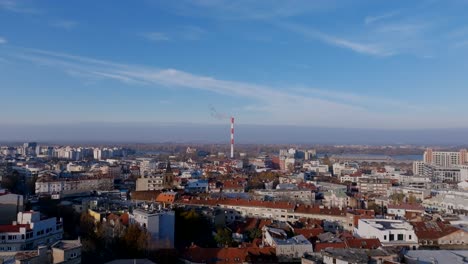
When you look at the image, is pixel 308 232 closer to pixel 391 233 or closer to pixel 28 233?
pixel 391 233

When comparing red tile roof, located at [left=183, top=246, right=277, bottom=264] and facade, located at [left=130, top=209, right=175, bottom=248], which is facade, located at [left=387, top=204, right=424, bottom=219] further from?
facade, located at [left=130, top=209, right=175, bottom=248]

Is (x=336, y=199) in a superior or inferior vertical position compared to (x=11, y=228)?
inferior

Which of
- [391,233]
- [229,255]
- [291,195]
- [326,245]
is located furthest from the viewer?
[291,195]

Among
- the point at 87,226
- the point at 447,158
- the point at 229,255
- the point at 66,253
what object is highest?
the point at 447,158

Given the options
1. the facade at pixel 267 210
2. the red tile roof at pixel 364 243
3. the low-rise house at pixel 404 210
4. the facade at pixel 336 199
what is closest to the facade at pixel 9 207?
the facade at pixel 267 210

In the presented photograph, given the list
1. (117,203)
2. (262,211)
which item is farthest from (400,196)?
(117,203)

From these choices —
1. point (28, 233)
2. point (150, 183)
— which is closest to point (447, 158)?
point (150, 183)

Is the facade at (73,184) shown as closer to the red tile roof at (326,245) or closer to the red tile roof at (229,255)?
the red tile roof at (229,255)

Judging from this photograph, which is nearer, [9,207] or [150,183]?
[9,207]
